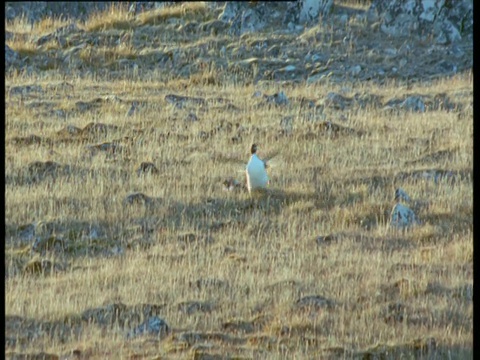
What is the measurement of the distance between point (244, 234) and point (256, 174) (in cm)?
120

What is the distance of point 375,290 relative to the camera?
823 centimetres

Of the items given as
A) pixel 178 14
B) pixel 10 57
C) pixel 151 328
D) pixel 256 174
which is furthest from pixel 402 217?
pixel 178 14

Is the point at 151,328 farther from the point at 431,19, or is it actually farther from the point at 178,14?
the point at 178,14

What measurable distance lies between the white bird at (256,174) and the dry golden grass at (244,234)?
0.15 meters

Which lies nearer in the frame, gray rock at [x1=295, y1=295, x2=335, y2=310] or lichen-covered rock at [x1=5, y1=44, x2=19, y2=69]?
gray rock at [x1=295, y1=295, x2=335, y2=310]

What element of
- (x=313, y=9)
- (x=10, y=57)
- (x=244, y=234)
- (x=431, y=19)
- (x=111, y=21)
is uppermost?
(x=313, y=9)

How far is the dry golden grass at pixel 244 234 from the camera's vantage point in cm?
746

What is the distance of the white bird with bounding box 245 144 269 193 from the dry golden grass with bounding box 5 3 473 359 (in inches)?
6.0

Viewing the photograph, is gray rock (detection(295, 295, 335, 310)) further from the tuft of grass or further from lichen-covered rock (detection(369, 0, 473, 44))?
the tuft of grass

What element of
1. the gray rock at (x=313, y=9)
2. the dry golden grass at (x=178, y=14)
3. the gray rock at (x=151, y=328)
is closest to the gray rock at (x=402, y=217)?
the gray rock at (x=151, y=328)

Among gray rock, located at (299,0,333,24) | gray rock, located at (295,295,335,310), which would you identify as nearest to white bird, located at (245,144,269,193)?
gray rock, located at (295,295,335,310)

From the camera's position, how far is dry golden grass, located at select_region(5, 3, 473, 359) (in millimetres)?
7465

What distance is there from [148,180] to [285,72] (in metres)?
6.46

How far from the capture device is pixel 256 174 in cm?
1075
